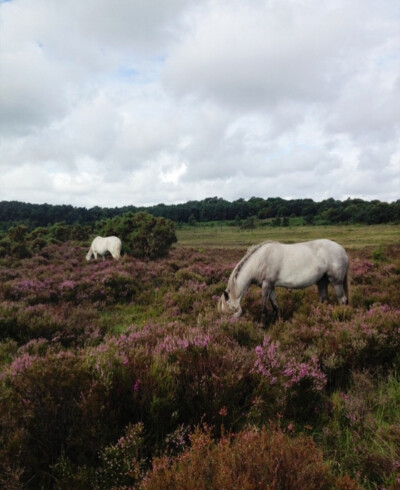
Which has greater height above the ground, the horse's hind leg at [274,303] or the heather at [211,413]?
the heather at [211,413]

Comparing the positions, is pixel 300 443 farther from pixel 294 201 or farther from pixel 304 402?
pixel 294 201

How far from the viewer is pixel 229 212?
145 metres

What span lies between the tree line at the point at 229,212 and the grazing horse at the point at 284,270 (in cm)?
3594

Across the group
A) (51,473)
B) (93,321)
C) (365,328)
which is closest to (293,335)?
(365,328)

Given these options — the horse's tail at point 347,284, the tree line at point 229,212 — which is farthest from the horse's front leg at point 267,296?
the tree line at point 229,212

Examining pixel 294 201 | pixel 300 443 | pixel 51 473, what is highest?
pixel 294 201

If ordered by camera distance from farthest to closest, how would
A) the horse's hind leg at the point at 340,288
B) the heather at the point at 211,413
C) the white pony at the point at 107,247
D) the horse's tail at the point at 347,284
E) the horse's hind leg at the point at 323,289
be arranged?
1. the white pony at the point at 107,247
2. the horse's hind leg at the point at 323,289
3. the horse's tail at the point at 347,284
4. the horse's hind leg at the point at 340,288
5. the heather at the point at 211,413

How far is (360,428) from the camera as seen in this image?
110 inches

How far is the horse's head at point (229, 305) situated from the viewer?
6.79 metres

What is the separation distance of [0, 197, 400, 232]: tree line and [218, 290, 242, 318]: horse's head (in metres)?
35.9

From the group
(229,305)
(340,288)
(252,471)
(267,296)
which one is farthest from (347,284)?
(252,471)

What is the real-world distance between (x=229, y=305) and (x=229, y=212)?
140 meters

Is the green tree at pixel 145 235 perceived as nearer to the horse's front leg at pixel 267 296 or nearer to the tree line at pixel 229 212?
the horse's front leg at pixel 267 296

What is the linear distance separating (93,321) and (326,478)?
Result: 668 cm
